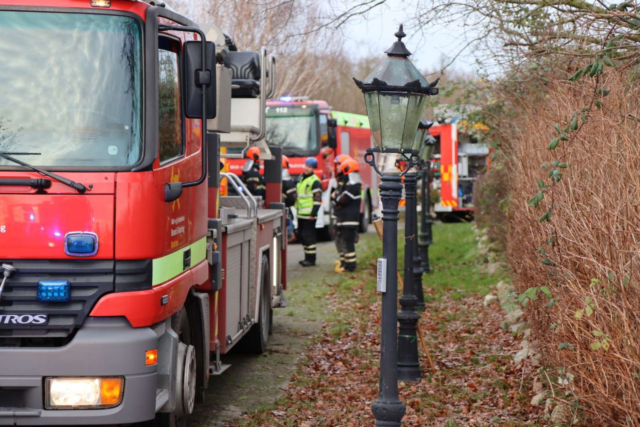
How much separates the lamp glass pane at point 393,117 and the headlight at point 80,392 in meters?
2.30

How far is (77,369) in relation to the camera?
4.80 metres

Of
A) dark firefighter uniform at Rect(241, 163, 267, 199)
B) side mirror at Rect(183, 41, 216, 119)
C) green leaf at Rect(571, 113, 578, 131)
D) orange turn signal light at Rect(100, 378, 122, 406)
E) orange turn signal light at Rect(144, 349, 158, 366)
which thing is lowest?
orange turn signal light at Rect(100, 378, 122, 406)

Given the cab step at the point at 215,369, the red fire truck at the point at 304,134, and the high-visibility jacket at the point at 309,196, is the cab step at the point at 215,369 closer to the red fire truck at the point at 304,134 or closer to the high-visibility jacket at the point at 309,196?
the high-visibility jacket at the point at 309,196

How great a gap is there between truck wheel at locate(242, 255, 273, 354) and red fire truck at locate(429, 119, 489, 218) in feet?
60.2

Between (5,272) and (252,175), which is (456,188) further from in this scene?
(5,272)

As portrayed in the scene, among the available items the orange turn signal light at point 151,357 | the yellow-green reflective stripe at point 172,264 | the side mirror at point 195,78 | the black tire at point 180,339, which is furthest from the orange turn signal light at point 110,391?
the side mirror at point 195,78

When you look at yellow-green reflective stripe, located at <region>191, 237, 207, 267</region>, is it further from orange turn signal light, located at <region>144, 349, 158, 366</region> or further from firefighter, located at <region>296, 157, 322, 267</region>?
firefighter, located at <region>296, 157, 322, 267</region>

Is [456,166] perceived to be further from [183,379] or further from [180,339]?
[183,379]

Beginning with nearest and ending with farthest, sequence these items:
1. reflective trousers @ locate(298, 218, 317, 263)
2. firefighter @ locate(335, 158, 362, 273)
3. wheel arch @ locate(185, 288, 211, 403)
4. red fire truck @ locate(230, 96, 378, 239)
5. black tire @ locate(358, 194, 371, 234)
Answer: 1. wheel arch @ locate(185, 288, 211, 403)
2. firefighter @ locate(335, 158, 362, 273)
3. reflective trousers @ locate(298, 218, 317, 263)
4. red fire truck @ locate(230, 96, 378, 239)
5. black tire @ locate(358, 194, 371, 234)

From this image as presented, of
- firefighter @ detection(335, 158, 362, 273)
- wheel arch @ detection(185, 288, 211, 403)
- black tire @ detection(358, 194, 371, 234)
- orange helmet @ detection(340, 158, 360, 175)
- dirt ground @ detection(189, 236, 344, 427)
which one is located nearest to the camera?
wheel arch @ detection(185, 288, 211, 403)

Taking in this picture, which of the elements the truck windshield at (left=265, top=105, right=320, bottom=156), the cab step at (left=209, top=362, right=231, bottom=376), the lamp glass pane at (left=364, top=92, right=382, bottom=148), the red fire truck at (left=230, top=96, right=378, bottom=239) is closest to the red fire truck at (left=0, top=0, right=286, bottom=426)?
the lamp glass pane at (left=364, top=92, right=382, bottom=148)

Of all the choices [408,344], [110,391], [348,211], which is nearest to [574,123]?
[110,391]

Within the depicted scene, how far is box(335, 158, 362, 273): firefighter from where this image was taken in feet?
53.6

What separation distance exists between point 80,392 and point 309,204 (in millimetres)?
12592
